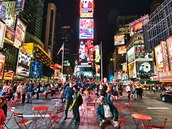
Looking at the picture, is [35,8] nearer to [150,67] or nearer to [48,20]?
[48,20]

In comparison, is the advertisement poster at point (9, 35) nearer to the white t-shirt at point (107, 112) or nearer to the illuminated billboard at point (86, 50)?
the illuminated billboard at point (86, 50)

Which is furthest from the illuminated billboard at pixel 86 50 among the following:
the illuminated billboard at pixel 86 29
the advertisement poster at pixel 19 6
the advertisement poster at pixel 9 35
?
the advertisement poster at pixel 9 35

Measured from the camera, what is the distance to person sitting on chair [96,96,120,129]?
449 cm

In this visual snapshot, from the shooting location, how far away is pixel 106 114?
181 inches

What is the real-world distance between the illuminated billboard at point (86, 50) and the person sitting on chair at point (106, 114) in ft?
200

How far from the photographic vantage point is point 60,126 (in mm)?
6457

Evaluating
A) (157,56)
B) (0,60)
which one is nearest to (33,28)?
A: (0,60)

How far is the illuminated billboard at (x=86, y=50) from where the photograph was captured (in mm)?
65438

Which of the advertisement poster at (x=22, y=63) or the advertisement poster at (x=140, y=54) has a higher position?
the advertisement poster at (x=140, y=54)

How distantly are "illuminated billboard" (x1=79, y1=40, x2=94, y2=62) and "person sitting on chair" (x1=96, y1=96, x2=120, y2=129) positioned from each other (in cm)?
6110

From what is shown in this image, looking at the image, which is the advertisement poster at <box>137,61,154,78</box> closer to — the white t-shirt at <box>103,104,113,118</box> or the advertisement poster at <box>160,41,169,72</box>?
the advertisement poster at <box>160,41,169,72</box>

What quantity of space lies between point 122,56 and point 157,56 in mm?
63914

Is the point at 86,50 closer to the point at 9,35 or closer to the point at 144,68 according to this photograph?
the point at 144,68

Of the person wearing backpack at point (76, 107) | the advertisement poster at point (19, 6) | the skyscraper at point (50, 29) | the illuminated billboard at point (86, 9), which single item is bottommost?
the person wearing backpack at point (76, 107)
